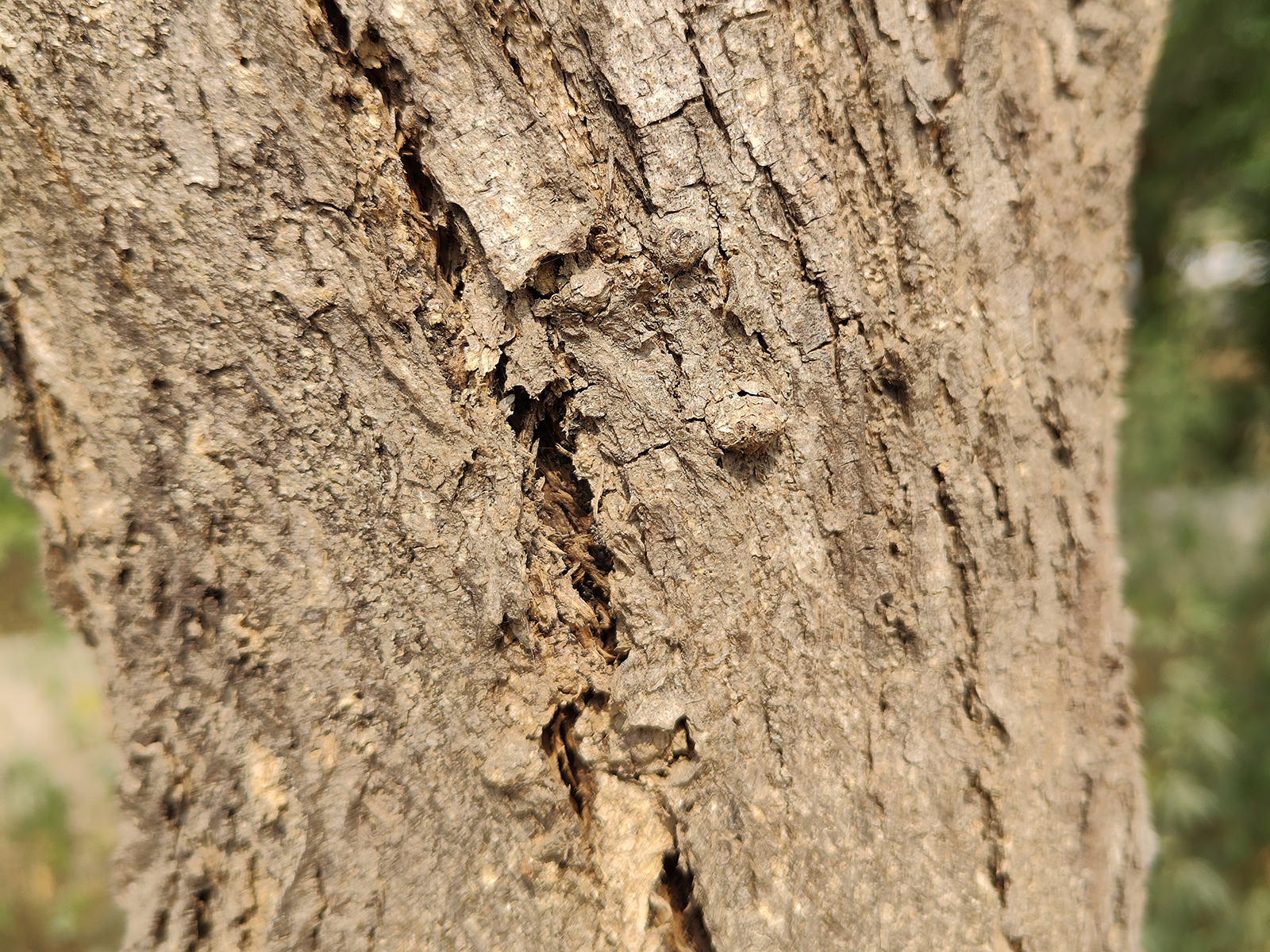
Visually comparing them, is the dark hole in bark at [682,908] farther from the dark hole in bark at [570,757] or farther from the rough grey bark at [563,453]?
the dark hole in bark at [570,757]

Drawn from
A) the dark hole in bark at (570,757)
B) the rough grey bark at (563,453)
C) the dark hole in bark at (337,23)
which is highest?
the dark hole in bark at (337,23)

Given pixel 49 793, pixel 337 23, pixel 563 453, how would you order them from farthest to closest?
pixel 49 793, pixel 563 453, pixel 337 23

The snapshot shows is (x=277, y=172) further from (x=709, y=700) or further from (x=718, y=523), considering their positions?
(x=709, y=700)

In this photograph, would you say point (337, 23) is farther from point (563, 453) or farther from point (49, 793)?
point (49, 793)

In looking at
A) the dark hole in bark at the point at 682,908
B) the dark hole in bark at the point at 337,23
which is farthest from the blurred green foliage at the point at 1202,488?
the dark hole in bark at the point at 337,23

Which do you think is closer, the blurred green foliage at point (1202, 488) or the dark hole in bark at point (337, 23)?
the dark hole in bark at point (337, 23)

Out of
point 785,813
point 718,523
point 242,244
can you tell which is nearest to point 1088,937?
point 785,813

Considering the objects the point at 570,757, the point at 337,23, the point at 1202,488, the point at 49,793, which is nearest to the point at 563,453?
the point at 570,757

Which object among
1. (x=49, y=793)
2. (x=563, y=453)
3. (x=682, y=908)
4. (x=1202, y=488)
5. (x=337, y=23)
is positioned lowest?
(x=49, y=793)
